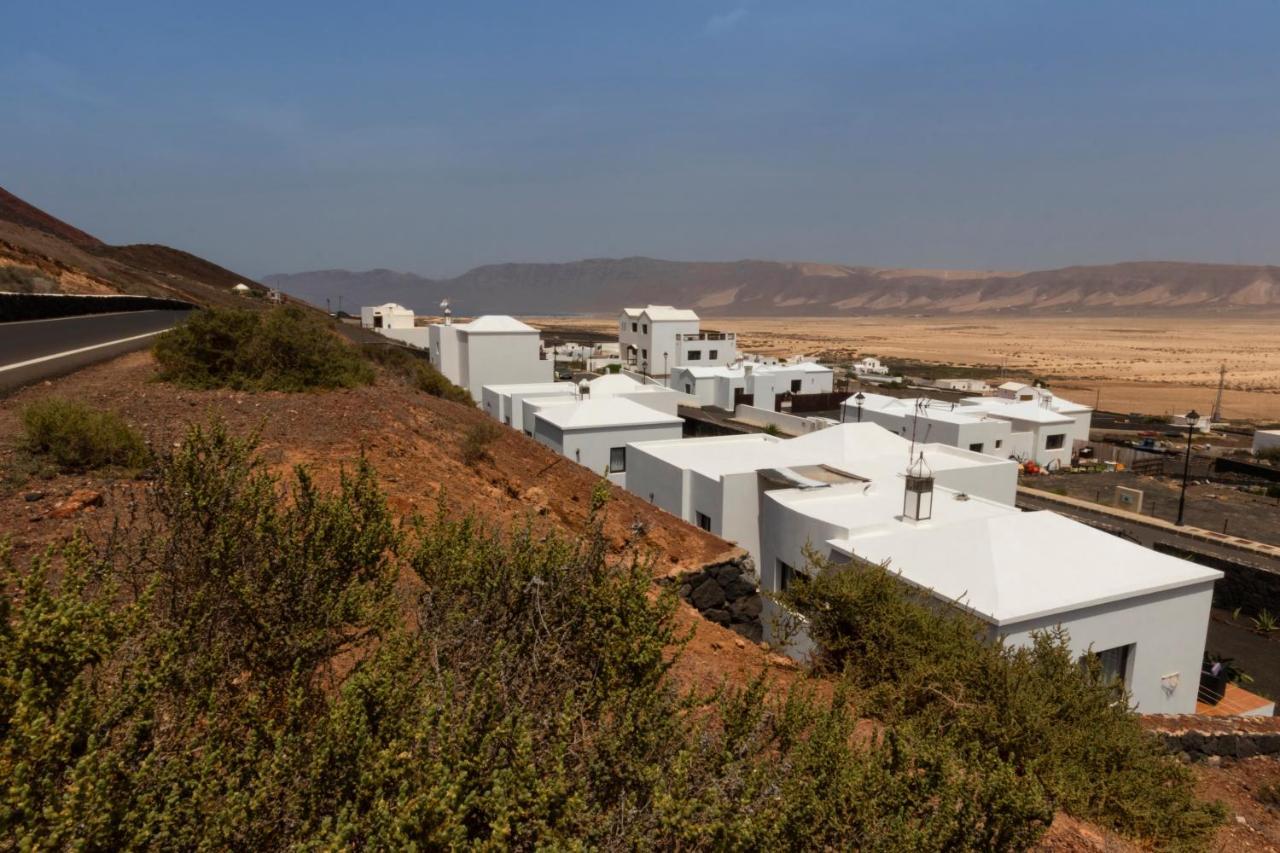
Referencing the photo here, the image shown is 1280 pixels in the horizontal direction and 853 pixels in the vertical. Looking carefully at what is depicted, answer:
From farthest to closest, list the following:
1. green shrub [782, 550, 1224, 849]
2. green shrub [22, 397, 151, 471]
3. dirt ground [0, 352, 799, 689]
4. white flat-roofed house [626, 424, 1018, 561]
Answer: white flat-roofed house [626, 424, 1018, 561]
green shrub [22, 397, 151, 471]
dirt ground [0, 352, 799, 689]
green shrub [782, 550, 1224, 849]

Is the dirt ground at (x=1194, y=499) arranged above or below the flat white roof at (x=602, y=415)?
below

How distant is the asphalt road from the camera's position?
12328 millimetres

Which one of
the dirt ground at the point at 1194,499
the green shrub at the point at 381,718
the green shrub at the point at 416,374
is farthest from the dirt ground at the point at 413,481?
the dirt ground at the point at 1194,499

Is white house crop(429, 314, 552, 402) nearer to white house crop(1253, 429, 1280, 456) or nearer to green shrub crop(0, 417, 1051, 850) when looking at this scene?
green shrub crop(0, 417, 1051, 850)

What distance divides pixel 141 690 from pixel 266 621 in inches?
40.5

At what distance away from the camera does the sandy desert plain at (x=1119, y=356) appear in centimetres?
6150

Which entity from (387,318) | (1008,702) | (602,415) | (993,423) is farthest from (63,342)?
(387,318)

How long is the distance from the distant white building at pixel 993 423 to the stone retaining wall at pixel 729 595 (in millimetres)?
21066

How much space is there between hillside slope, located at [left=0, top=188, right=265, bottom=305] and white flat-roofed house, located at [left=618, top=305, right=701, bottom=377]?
3163 centimetres

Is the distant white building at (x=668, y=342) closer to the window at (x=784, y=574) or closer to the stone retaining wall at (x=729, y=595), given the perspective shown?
the window at (x=784, y=574)

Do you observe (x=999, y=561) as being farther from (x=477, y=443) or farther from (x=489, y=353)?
(x=489, y=353)

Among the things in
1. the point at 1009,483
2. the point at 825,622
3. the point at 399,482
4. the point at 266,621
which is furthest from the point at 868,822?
the point at 1009,483

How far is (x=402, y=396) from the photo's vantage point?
1523 cm

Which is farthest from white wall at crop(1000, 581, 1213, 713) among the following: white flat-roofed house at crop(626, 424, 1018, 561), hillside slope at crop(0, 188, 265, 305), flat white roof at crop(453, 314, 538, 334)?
hillside slope at crop(0, 188, 265, 305)
